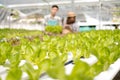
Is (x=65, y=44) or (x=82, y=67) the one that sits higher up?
(x=82, y=67)

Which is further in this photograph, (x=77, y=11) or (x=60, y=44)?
(x=77, y=11)

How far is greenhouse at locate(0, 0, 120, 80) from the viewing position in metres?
1.00

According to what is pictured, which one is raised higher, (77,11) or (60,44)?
(60,44)

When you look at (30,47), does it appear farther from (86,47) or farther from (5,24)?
(5,24)

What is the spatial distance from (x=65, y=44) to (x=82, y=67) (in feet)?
4.85

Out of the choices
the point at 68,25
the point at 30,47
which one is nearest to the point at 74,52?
the point at 30,47

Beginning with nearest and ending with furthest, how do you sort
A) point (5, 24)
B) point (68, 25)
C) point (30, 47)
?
1. point (30, 47)
2. point (68, 25)
3. point (5, 24)

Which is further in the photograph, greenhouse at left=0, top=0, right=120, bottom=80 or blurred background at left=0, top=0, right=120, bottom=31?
blurred background at left=0, top=0, right=120, bottom=31

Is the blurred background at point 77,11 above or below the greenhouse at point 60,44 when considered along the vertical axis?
below

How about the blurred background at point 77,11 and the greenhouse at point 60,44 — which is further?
the blurred background at point 77,11

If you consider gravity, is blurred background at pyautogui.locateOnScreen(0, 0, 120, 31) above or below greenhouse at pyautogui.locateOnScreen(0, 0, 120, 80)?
below

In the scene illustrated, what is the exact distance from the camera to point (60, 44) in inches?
86.4

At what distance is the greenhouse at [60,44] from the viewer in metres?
1.00

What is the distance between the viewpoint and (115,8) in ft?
53.5
